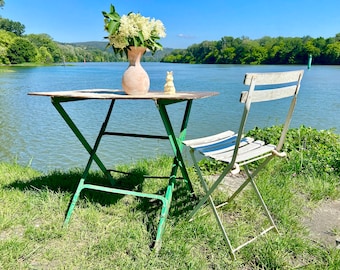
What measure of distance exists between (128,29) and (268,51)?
8250cm

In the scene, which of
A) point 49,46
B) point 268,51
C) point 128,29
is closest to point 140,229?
point 128,29

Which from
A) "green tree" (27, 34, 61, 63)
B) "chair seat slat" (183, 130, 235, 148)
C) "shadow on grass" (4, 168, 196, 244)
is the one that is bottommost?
"green tree" (27, 34, 61, 63)

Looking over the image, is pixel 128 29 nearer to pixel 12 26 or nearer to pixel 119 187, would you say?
pixel 119 187

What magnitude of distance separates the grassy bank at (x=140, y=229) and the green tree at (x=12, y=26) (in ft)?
356

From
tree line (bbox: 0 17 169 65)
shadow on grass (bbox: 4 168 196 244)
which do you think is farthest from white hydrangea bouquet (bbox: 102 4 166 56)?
tree line (bbox: 0 17 169 65)

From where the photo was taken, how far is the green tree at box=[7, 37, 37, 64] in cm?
6969

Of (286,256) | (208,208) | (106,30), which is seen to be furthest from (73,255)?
(106,30)

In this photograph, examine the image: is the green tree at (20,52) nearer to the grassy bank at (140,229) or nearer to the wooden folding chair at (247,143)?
the grassy bank at (140,229)

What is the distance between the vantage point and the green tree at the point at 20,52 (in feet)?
229

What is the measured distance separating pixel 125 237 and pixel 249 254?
2.85 feet

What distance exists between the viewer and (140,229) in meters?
2.41

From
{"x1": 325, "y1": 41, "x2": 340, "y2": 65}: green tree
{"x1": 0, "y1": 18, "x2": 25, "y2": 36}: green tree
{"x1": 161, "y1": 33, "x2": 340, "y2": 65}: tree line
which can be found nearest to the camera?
{"x1": 325, "y1": 41, "x2": 340, "y2": 65}: green tree

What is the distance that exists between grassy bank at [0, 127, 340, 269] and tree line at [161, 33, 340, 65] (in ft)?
222

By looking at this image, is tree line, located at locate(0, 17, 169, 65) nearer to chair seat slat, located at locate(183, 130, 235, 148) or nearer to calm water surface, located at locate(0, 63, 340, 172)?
calm water surface, located at locate(0, 63, 340, 172)
